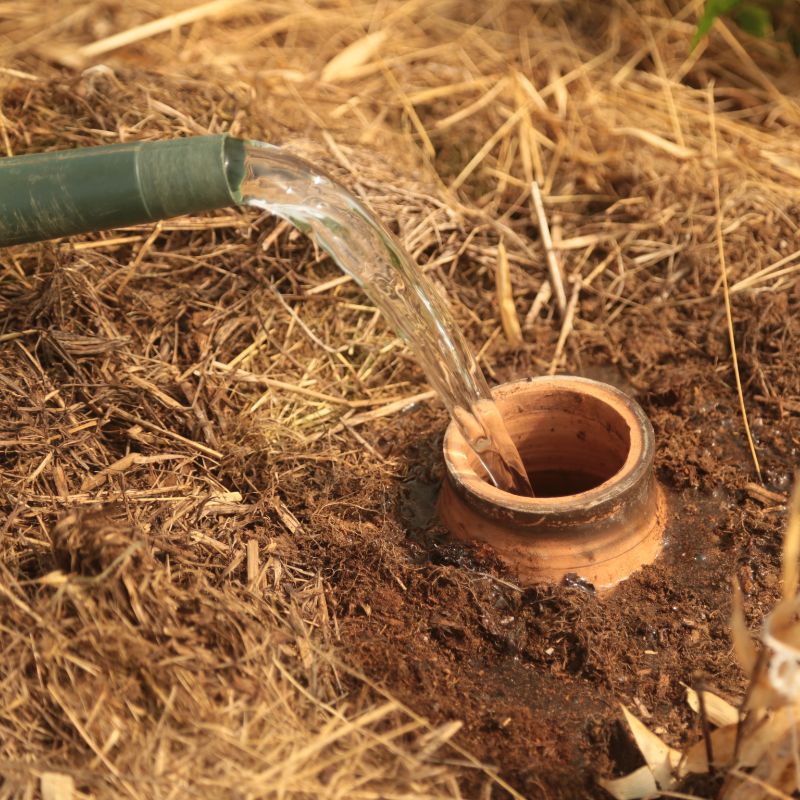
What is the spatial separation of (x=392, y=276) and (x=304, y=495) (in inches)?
25.9

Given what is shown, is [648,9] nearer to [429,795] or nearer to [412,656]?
[412,656]

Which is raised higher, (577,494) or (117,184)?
(117,184)

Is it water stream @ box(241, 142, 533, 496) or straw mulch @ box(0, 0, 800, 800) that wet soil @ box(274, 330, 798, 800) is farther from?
water stream @ box(241, 142, 533, 496)

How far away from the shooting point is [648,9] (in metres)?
4.84

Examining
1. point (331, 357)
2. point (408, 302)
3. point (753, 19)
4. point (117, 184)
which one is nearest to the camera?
point (117, 184)

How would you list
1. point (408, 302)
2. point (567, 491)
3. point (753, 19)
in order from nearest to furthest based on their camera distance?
point (408, 302), point (567, 491), point (753, 19)

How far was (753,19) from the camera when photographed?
4434 mm

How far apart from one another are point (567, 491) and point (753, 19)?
8.05 feet

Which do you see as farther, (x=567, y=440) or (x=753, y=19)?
(x=753, y=19)

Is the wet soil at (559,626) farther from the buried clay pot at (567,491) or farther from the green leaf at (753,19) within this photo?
the green leaf at (753,19)

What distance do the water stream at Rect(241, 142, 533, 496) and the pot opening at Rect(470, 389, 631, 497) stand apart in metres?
0.10

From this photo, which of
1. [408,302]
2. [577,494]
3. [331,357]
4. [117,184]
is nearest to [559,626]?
Result: [577,494]

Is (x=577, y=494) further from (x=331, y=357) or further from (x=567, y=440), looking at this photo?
(x=331, y=357)

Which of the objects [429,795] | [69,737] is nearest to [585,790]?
[429,795]
